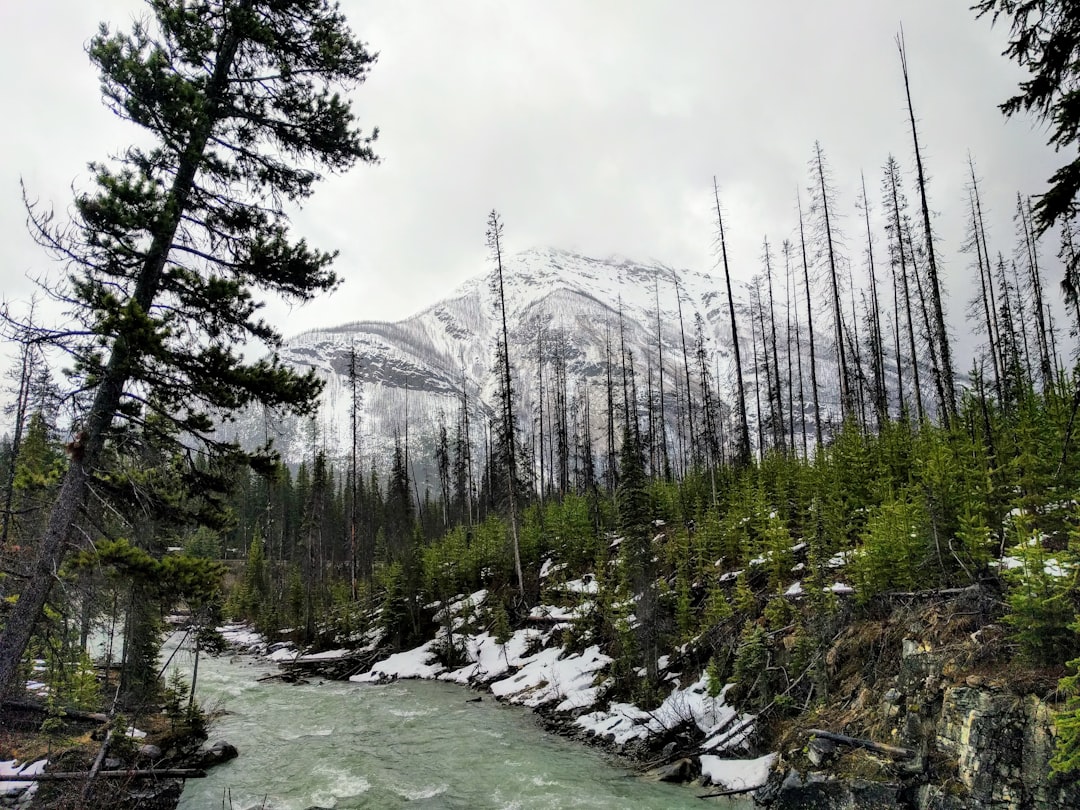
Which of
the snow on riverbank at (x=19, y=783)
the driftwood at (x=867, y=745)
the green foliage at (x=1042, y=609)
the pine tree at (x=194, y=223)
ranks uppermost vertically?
the pine tree at (x=194, y=223)

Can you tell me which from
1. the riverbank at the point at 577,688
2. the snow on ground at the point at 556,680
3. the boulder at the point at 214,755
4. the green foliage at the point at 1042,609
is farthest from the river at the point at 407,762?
the green foliage at the point at 1042,609

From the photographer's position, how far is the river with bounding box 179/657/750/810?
12.0 metres

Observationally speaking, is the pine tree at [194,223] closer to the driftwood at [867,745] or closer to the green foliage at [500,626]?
the driftwood at [867,745]

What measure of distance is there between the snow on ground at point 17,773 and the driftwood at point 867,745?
14.5 metres

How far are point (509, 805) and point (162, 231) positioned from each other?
40.9ft

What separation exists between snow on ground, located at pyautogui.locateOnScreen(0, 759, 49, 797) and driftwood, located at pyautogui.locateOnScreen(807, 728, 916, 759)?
14451 millimetres

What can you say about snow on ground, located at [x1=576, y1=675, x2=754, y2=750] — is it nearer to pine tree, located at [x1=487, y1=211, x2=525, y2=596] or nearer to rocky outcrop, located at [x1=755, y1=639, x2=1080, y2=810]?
rocky outcrop, located at [x1=755, y1=639, x2=1080, y2=810]

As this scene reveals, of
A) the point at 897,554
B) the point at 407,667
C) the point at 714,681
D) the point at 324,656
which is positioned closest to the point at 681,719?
the point at 714,681

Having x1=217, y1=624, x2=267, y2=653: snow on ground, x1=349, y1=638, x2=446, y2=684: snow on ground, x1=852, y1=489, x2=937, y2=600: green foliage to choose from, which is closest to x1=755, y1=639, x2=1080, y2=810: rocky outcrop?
x1=852, y1=489, x2=937, y2=600: green foliage

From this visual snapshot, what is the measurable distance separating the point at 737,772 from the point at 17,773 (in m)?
14.3

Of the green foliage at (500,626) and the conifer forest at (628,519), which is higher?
the conifer forest at (628,519)

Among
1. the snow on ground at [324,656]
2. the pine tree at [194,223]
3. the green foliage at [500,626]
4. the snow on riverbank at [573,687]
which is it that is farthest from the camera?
the snow on ground at [324,656]

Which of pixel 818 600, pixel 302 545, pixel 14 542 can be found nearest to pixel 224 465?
pixel 818 600

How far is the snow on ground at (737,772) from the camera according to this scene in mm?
11125
